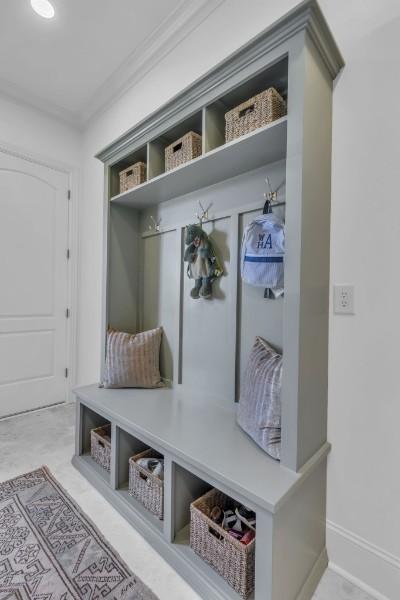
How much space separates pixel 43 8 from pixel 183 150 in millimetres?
1387

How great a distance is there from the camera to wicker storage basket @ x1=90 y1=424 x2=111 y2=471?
1764mm

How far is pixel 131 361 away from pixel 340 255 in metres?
1.41

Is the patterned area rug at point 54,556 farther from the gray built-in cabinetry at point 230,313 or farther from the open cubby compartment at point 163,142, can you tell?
the open cubby compartment at point 163,142

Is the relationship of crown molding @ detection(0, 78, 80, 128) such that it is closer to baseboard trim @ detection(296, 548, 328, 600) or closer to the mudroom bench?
the mudroom bench

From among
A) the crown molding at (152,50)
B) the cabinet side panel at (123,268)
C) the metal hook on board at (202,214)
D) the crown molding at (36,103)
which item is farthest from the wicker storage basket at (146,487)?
the crown molding at (36,103)

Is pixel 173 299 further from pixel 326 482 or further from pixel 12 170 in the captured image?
pixel 12 170

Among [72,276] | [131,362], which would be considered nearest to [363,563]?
[131,362]

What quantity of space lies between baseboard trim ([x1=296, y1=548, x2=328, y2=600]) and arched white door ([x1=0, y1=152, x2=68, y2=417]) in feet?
8.52

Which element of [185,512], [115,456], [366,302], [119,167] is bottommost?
[185,512]

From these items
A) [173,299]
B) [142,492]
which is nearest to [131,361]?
[173,299]

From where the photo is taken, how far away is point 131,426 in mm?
1507

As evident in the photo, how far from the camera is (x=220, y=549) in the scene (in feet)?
3.73

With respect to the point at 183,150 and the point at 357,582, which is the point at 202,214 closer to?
the point at 183,150

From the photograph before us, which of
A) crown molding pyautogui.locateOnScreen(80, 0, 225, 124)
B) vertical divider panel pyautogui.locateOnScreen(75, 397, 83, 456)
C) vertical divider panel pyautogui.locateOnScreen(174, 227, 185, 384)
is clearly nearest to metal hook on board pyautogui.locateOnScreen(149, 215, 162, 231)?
vertical divider panel pyautogui.locateOnScreen(174, 227, 185, 384)
